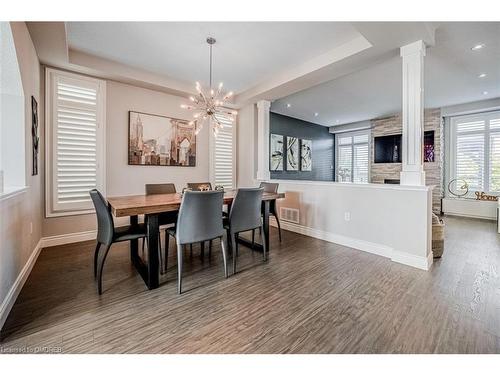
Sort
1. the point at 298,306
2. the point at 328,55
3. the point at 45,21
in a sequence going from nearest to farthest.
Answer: the point at 298,306, the point at 45,21, the point at 328,55

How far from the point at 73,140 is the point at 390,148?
7480 millimetres

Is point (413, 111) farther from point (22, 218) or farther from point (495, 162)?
point (495, 162)

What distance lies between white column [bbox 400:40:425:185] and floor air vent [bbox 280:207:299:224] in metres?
1.87

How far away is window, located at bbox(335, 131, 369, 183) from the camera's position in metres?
7.73

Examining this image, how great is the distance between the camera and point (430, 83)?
432cm

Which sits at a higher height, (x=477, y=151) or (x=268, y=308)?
(x=477, y=151)

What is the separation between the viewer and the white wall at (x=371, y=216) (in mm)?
2707

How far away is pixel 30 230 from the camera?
2598 mm

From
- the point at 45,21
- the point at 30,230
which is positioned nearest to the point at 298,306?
the point at 30,230

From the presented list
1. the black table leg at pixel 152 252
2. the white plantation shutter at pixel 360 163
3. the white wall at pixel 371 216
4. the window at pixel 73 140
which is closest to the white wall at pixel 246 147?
the white wall at pixel 371 216

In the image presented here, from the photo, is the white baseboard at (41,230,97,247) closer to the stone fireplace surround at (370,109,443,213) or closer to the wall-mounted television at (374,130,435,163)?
the stone fireplace surround at (370,109,443,213)

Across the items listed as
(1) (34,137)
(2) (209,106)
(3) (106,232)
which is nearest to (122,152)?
(1) (34,137)
